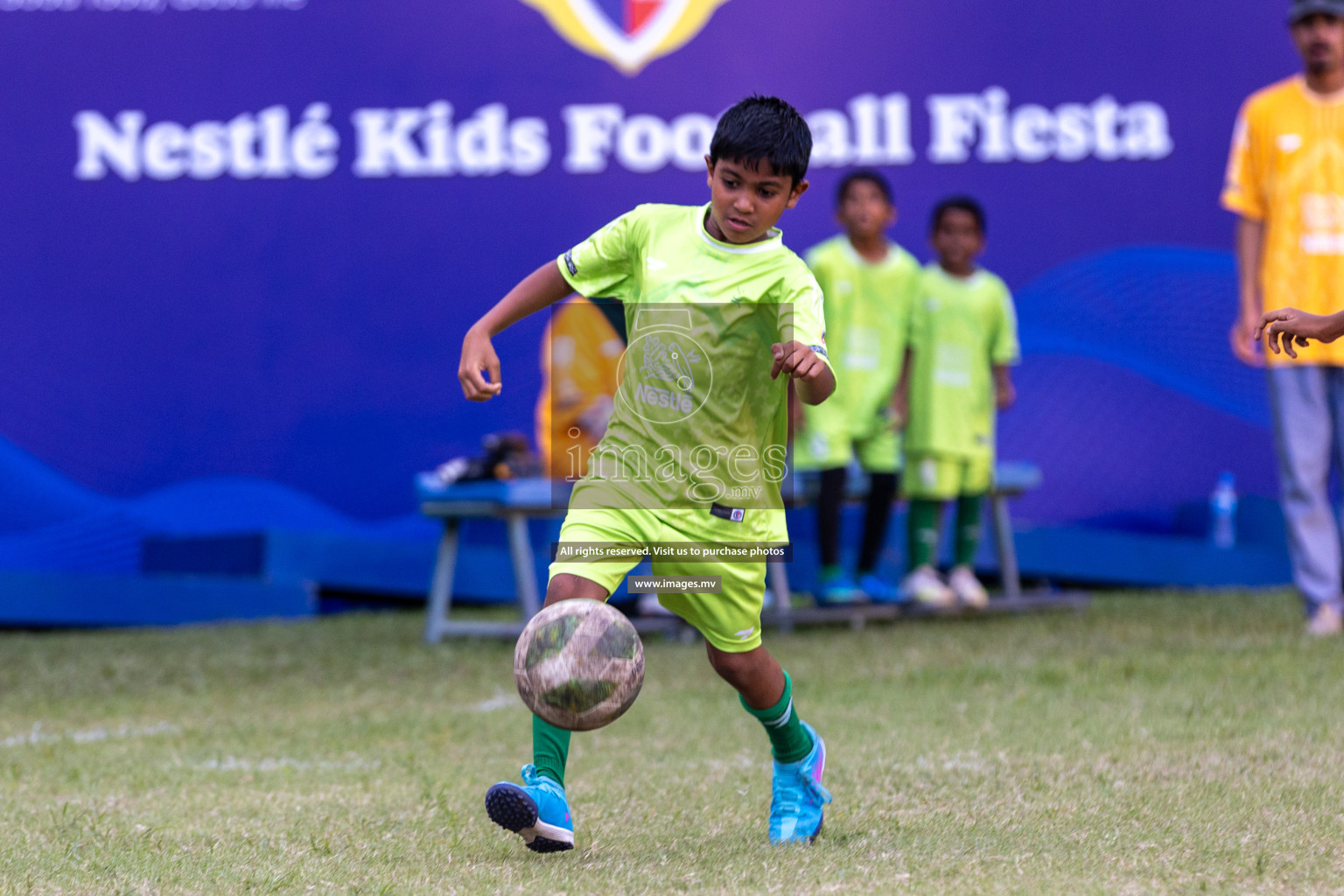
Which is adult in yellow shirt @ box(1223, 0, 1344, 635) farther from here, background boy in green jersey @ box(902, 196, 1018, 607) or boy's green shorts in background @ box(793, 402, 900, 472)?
boy's green shorts in background @ box(793, 402, 900, 472)

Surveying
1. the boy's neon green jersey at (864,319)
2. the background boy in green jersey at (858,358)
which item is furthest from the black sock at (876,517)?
the boy's neon green jersey at (864,319)

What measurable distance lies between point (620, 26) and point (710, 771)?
579cm

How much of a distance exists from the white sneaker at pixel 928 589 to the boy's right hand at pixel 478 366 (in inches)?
175

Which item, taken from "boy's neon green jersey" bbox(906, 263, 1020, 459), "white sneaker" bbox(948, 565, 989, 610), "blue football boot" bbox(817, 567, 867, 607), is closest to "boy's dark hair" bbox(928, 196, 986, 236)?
"boy's neon green jersey" bbox(906, 263, 1020, 459)

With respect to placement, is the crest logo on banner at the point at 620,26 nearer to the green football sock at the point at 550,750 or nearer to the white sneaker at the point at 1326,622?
the white sneaker at the point at 1326,622

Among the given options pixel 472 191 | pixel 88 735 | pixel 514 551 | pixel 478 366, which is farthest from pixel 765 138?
pixel 472 191

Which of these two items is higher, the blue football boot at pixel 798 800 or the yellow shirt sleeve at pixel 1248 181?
the yellow shirt sleeve at pixel 1248 181

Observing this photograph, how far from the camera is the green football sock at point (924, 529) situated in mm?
7578

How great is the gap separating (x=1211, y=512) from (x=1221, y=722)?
4.94 metres

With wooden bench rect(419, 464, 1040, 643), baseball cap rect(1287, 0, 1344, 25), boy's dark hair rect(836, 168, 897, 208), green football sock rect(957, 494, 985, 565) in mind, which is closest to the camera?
baseball cap rect(1287, 0, 1344, 25)

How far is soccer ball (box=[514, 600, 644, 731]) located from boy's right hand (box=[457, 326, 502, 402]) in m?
0.47

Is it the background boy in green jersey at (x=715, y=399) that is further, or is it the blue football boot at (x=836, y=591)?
the blue football boot at (x=836, y=591)

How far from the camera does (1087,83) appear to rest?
9.02 meters

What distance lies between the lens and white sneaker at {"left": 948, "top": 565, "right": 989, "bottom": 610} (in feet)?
24.4
